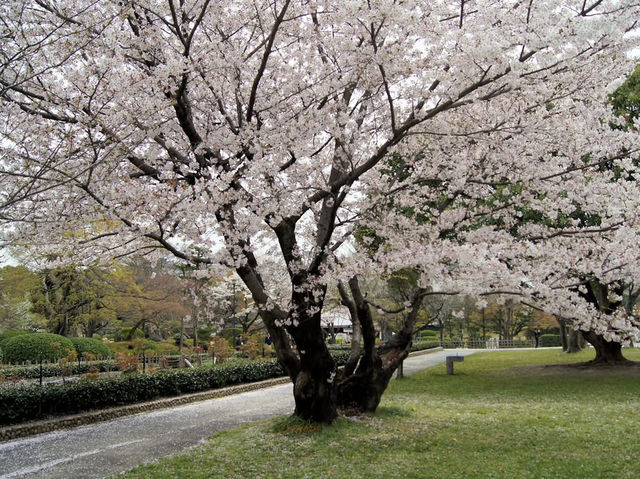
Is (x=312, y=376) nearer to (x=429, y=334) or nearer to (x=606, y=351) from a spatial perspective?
(x=606, y=351)

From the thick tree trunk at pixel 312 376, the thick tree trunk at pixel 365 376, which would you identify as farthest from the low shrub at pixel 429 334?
the thick tree trunk at pixel 312 376

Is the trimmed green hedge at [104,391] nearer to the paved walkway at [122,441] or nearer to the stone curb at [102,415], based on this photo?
the stone curb at [102,415]

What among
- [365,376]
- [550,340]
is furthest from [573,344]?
[365,376]

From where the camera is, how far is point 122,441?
742 cm

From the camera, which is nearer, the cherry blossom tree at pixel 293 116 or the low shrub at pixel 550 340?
the cherry blossom tree at pixel 293 116

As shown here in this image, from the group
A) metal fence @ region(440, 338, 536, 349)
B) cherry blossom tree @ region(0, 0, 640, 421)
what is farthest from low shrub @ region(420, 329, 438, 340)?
cherry blossom tree @ region(0, 0, 640, 421)

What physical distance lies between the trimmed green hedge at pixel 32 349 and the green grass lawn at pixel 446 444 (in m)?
10.7

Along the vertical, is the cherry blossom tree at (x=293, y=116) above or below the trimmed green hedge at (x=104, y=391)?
above

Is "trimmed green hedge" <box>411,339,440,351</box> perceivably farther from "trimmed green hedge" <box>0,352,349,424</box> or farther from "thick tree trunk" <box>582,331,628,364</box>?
"trimmed green hedge" <box>0,352,349,424</box>

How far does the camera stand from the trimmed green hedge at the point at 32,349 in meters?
15.5

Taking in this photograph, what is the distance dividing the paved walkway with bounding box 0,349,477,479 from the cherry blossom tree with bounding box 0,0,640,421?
2.00 m

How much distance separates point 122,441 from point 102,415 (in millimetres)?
2277

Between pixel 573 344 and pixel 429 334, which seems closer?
pixel 573 344

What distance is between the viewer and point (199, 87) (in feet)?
22.0
